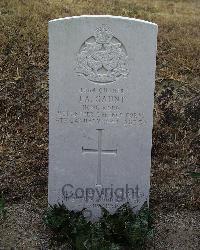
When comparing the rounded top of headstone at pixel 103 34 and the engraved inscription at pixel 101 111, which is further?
the engraved inscription at pixel 101 111

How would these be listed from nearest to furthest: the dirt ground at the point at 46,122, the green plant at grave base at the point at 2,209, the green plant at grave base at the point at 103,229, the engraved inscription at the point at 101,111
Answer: the green plant at grave base at the point at 103,229
the engraved inscription at the point at 101,111
the green plant at grave base at the point at 2,209
the dirt ground at the point at 46,122

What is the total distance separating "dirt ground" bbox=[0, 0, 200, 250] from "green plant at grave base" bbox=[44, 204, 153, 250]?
21 cm

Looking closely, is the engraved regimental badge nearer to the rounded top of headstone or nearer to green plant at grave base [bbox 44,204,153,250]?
the rounded top of headstone

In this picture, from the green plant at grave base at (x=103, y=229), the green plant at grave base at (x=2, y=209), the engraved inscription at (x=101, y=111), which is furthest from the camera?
the green plant at grave base at (x=2, y=209)

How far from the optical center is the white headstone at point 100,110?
14.4 feet

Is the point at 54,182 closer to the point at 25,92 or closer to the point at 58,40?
the point at 58,40

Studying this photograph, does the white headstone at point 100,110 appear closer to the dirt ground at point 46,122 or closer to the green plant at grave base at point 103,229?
the green plant at grave base at point 103,229

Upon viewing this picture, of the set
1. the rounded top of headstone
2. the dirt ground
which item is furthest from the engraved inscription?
the dirt ground

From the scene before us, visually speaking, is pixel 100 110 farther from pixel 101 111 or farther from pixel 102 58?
Answer: pixel 102 58

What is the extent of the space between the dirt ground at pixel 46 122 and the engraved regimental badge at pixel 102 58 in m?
1.46

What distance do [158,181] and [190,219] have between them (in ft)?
1.92

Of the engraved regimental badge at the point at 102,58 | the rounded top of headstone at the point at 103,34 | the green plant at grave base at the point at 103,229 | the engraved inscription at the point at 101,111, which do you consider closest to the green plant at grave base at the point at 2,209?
the green plant at grave base at the point at 103,229

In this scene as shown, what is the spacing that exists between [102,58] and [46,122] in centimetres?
183

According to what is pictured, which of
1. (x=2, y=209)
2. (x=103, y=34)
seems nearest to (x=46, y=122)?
(x=2, y=209)
